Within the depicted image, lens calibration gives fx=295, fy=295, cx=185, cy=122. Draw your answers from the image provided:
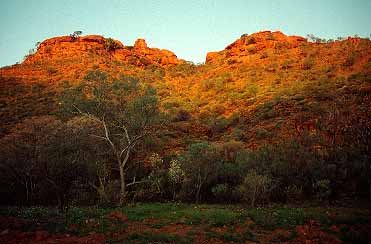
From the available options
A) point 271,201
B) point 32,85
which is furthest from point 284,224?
point 32,85

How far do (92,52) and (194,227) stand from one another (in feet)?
218

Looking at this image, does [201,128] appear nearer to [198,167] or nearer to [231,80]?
[231,80]

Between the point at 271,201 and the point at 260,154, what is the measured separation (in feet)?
14.7

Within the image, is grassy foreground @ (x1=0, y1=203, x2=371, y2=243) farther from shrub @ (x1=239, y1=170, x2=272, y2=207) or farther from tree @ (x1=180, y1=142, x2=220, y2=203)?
tree @ (x1=180, y1=142, x2=220, y2=203)

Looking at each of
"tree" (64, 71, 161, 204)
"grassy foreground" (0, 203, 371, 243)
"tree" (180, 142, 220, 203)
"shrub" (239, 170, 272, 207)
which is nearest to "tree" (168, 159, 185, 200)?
"tree" (180, 142, 220, 203)

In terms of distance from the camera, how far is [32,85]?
5000 cm

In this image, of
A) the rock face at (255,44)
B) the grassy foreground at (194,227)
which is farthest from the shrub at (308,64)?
the grassy foreground at (194,227)

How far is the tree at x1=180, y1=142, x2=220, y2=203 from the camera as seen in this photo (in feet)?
74.0

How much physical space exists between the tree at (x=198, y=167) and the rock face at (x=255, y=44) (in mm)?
49934

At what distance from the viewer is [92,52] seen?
71562 millimetres

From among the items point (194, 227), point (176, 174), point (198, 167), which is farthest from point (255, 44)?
point (194, 227)

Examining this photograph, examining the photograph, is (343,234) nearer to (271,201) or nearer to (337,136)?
(271,201)

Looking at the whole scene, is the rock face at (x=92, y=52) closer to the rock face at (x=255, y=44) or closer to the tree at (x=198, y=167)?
the rock face at (x=255, y=44)

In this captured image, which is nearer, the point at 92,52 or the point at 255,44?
the point at 92,52
